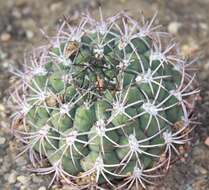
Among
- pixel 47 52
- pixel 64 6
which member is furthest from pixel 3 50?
pixel 47 52

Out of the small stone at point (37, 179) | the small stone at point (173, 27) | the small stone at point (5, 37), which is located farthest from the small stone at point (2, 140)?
the small stone at point (173, 27)

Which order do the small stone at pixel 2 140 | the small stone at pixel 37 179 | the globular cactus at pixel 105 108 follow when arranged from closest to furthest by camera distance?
1. the globular cactus at pixel 105 108
2. the small stone at pixel 37 179
3. the small stone at pixel 2 140

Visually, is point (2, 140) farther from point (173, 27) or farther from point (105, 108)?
Result: point (173, 27)

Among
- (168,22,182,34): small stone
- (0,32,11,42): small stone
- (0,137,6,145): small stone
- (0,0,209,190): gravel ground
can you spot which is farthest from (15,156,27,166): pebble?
(168,22,182,34): small stone

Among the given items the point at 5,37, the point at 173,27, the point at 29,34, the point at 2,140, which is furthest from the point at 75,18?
the point at 2,140

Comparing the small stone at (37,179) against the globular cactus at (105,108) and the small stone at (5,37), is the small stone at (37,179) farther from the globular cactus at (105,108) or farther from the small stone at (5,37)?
the small stone at (5,37)

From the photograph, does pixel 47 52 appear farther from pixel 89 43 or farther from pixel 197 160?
pixel 197 160
